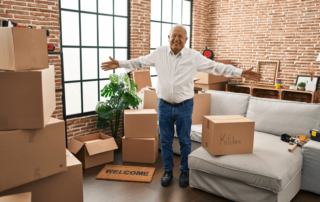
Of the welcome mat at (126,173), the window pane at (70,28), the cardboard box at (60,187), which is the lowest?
the welcome mat at (126,173)

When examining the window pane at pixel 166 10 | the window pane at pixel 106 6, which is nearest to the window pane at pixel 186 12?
the window pane at pixel 166 10

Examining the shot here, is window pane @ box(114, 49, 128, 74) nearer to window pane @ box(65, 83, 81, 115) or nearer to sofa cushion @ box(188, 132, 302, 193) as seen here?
window pane @ box(65, 83, 81, 115)

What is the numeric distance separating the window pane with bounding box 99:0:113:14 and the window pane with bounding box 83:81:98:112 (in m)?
1.08

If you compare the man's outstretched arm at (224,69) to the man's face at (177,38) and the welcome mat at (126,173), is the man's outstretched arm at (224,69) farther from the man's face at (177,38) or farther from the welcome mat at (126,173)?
the welcome mat at (126,173)

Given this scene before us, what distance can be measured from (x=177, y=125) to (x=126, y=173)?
34.0 inches

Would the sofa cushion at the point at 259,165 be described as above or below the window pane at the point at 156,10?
below

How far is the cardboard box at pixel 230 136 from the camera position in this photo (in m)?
2.43

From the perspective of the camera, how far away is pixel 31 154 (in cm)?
169

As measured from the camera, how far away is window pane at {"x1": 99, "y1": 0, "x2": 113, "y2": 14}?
12.9ft

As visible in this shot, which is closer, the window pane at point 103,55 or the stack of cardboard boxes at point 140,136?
the stack of cardboard boxes at point 140,136

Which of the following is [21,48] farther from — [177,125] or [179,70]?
[177,125]

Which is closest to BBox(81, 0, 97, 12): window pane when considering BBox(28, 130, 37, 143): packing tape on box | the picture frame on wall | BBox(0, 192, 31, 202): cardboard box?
BBox(28, 130, 37, 143): packing tape on box

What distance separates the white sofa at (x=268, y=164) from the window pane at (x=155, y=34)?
223 centimetres

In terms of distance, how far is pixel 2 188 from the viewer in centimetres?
159
